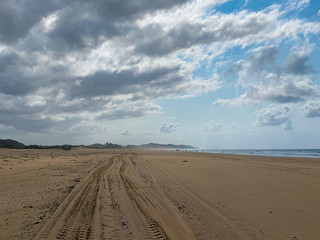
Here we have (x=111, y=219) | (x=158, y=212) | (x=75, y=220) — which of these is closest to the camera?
(x=75, y=220)

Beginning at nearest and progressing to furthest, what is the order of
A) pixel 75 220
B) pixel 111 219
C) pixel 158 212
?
pixel 75 220 < pixel 111 219 < pixel 158 212

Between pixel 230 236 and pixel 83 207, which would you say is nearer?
pixel 230 236

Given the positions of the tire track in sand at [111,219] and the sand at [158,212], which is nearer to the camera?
the tire track in sand at [111,219]

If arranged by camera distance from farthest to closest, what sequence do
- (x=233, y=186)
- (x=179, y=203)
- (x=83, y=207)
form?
(x=233, y=186), (x=179, y=203), (x=83, y=207)

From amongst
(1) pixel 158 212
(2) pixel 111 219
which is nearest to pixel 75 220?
(2) pixel 111 219

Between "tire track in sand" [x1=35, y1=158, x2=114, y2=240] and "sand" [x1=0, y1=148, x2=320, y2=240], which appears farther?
"sand" [x1=0, y1=148, x2=320, y2=240]

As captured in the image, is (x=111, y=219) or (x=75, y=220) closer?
(x=75, y=220)

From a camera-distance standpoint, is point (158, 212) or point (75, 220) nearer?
point (75, 220)

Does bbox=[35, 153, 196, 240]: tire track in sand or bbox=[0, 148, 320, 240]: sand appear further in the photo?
bbox=[0, 148, 320, 240]: sand

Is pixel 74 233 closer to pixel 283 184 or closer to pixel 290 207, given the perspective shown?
pixel 290 207

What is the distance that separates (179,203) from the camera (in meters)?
8.37

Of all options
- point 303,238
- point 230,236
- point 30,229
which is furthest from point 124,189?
point 303,238

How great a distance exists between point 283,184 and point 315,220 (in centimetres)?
605

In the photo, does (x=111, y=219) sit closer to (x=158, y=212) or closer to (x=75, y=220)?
(x=75, y=220)
